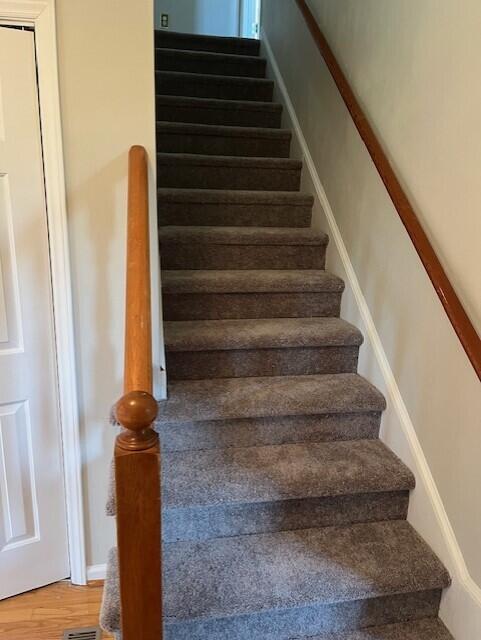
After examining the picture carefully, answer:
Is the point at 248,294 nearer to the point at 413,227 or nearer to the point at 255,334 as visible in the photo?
the point at 255,334

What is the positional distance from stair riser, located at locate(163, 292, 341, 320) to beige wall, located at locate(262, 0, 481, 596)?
10 centimetres

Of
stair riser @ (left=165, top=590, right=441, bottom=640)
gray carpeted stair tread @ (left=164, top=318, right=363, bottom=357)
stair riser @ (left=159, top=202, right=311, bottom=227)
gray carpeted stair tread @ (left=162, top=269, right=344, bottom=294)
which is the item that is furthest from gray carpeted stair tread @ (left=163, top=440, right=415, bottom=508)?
stair riser @ (left=159, top=202, right=311, bottom=227)

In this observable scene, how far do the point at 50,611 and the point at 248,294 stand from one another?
1466mm

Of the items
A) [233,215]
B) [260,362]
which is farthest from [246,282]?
[233,215]

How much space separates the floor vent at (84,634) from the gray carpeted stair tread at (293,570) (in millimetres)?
481

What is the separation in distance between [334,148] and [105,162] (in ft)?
4.24

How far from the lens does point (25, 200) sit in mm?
1584

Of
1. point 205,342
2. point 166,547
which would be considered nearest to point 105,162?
point 205,342

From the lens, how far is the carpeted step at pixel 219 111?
3127 mm

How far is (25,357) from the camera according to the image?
171 cm

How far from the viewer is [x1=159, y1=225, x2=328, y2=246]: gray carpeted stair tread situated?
238 cm

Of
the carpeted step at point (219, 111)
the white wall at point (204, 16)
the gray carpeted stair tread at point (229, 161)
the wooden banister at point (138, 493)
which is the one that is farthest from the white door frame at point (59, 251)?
the white wall at point (204, 16)

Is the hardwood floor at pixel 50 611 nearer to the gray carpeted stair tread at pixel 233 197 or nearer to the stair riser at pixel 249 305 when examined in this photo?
the stair riser at pixel 249 305

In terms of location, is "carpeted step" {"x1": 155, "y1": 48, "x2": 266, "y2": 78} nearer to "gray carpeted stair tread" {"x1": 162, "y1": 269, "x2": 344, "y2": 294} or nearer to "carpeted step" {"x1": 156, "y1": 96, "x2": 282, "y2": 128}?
"carpeted step" {"x1": 156, "y1": 96, "x2": 282, "y2": 128}
